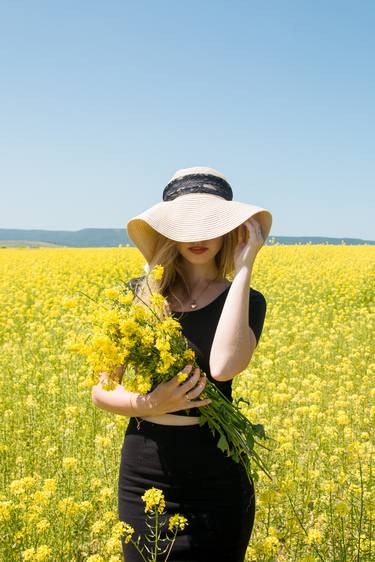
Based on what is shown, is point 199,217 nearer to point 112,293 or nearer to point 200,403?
point 112,293

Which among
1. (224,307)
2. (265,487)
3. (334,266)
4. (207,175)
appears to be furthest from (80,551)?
(334,266)

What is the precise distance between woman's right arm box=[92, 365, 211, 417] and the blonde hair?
0.42m

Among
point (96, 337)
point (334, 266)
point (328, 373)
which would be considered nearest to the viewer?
point (96, 337)

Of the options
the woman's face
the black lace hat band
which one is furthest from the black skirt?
the black lace hat band

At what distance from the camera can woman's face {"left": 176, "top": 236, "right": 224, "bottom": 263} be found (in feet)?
7.00

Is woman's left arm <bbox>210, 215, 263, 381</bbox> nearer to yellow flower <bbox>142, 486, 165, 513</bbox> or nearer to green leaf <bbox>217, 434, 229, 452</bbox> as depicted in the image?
green leaf <bbox>217, 434, 229, 452</bbox>

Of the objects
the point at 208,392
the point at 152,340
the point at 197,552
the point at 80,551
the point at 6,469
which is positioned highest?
the point at 152,340

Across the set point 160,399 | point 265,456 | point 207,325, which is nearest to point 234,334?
point 207,325

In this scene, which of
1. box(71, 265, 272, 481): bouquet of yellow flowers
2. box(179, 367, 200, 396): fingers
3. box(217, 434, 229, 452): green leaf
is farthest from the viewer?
box(217, 434, 229, 452): green leaf

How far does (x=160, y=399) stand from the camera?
1758 mm

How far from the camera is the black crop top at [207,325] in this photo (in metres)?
2.02

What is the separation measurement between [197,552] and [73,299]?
960 millimetres

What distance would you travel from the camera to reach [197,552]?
1907 millimetres

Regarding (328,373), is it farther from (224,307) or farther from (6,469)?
(224,307)
